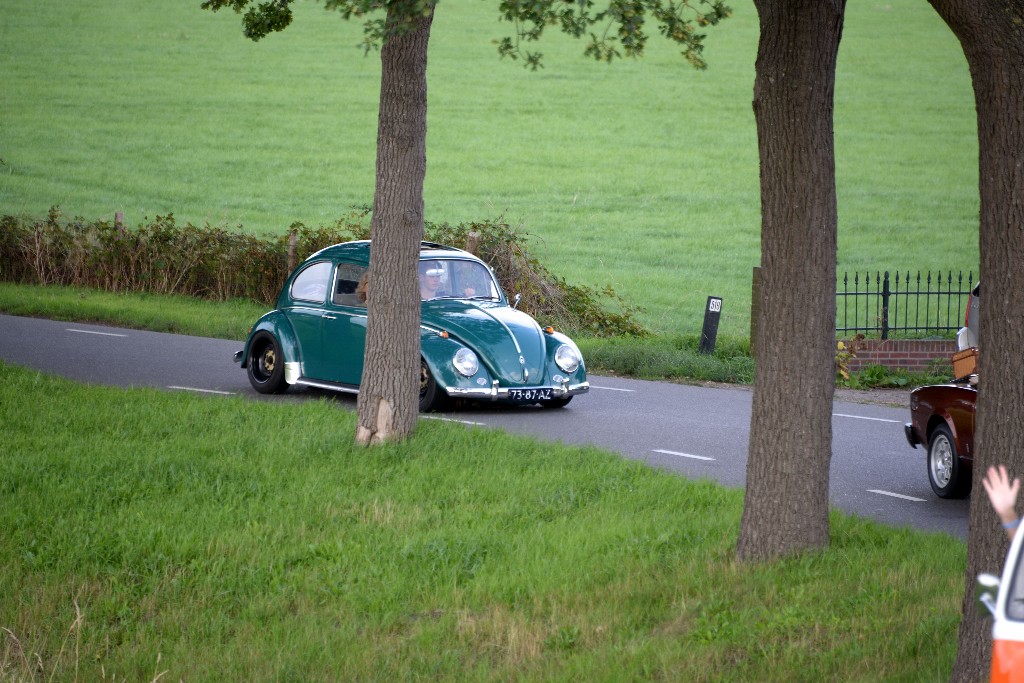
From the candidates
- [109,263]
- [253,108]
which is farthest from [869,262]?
[253,108]

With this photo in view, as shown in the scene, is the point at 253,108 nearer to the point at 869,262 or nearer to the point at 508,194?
the point at 508,194

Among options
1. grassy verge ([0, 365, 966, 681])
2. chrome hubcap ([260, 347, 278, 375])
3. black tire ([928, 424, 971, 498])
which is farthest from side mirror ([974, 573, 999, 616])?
chrome hubcap ([260, 347, 278, 375])

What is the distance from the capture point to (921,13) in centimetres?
6188

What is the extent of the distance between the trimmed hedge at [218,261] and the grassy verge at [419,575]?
36.6 feet

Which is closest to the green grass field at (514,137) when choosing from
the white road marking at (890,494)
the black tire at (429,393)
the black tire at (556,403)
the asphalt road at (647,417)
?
the asphalt road at (647,417)

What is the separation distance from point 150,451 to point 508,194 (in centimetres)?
2934

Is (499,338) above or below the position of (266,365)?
above

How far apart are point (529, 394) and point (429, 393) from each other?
103 cm

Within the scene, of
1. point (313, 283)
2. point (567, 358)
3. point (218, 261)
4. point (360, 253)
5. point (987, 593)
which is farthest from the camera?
point (218, 261)

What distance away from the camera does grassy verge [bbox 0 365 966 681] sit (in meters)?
5.75

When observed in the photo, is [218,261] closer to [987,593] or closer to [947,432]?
[947,432]

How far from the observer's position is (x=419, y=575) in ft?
22.7

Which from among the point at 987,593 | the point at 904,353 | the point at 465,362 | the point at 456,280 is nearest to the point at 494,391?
the point at 465,362

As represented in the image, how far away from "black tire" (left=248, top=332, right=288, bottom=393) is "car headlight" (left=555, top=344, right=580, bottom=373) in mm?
2975
